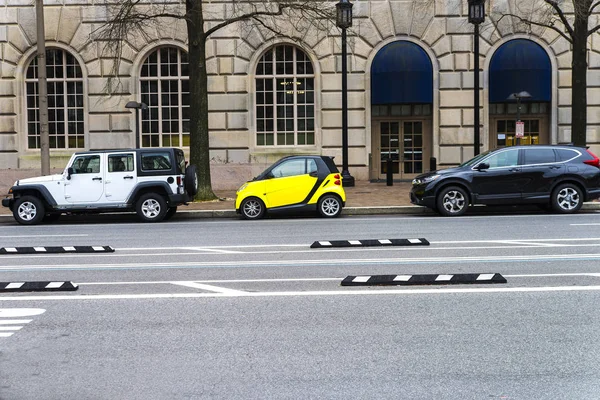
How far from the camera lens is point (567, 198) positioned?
19.8 m

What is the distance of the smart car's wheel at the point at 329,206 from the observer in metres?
20.2

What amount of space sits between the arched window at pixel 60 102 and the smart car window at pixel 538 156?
16613mm

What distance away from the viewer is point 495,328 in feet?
23.7

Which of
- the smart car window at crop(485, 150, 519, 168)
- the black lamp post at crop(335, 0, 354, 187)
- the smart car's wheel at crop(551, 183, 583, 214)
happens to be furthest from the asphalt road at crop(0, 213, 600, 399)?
the black lamp post at crop(335, 0, 354, 187)

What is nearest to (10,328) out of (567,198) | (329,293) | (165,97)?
(329,293)

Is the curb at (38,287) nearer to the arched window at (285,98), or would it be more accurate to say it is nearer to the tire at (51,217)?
the tire at (51,217)

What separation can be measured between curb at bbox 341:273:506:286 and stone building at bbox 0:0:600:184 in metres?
19.8

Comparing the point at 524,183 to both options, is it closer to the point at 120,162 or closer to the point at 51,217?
the point at 120,162

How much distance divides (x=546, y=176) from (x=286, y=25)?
1273cm

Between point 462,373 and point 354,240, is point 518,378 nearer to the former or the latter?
point 462,373

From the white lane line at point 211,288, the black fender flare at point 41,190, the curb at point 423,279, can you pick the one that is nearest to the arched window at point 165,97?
the black fender flare at point 41,190

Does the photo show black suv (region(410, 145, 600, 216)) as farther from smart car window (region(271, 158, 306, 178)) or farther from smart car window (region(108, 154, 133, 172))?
smart car window (region(108, 154, 133, 172))

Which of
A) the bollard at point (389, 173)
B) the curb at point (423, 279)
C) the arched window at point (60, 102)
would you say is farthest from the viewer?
the arched window at point (60, 102)

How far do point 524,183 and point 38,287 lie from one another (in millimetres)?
13228
